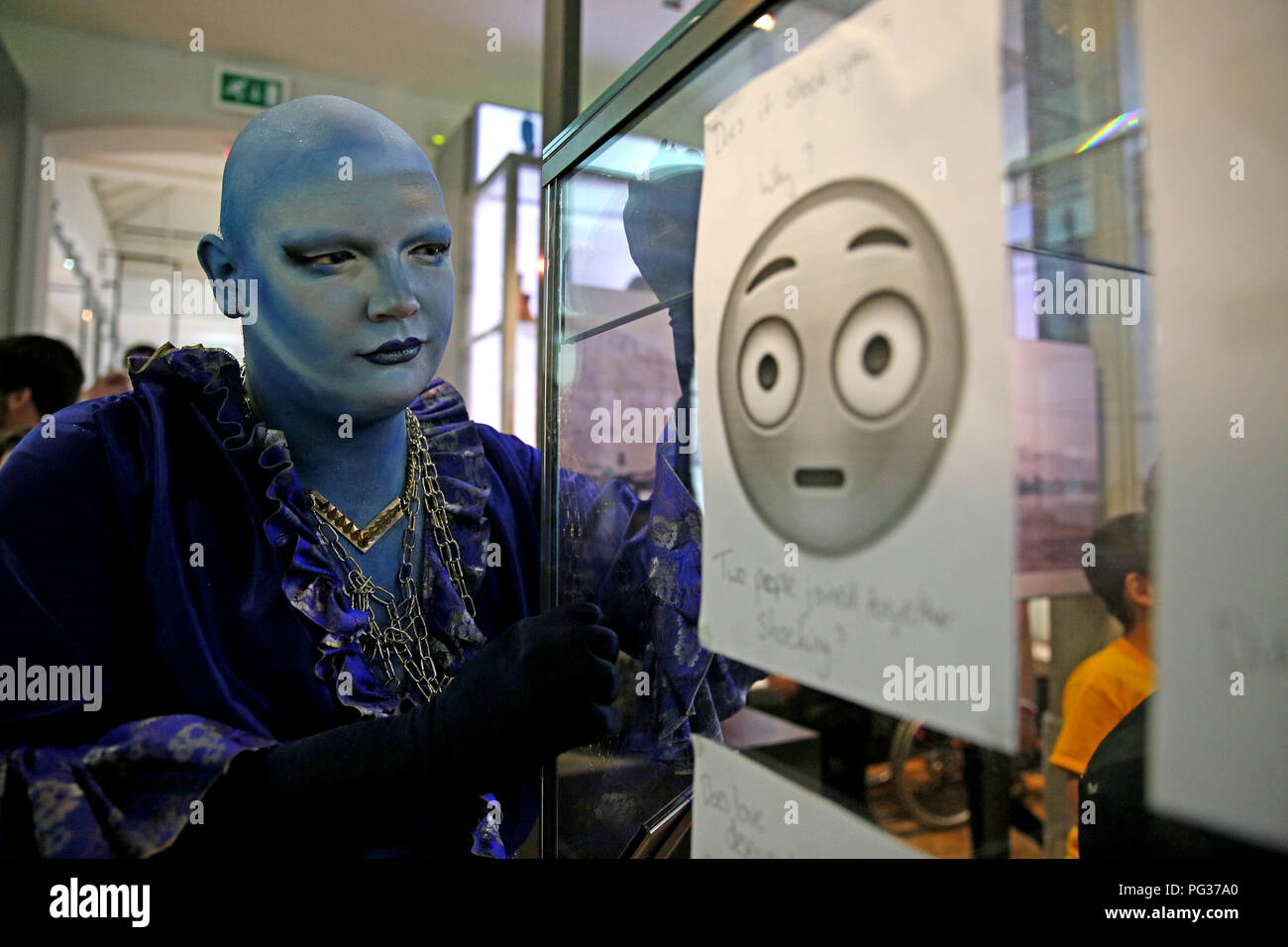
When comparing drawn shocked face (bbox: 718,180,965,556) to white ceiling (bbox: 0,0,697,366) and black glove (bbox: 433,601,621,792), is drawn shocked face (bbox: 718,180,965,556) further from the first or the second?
white ceiling (bbox: 0,0,697,366)

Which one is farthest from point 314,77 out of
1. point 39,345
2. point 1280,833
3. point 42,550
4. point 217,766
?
point 1280,833

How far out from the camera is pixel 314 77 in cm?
283

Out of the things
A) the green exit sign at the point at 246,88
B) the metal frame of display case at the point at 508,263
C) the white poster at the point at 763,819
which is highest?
the green exit sign at the point at 246,88

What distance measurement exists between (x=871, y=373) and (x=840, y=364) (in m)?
0.02

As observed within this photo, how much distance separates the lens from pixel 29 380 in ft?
6.01

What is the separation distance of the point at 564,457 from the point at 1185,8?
0.57m

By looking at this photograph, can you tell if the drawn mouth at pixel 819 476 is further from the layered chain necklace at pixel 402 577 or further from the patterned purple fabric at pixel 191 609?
the layered chain necklace at pixel 402 577

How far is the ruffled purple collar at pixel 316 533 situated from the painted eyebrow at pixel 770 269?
509 mm

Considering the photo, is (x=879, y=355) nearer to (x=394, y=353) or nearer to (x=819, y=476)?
(x=819, y=476)

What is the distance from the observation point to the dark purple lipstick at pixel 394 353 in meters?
0.81

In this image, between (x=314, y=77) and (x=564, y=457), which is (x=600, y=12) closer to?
(x=314, y=77)

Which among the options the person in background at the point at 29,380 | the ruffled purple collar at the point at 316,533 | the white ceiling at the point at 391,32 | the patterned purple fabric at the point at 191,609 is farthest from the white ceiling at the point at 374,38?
the patterned purple fabric at the point at 191,609

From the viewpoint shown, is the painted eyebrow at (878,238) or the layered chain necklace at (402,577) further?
the layered chain necklace at (402,577)

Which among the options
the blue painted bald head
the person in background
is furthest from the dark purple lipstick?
the person in background
